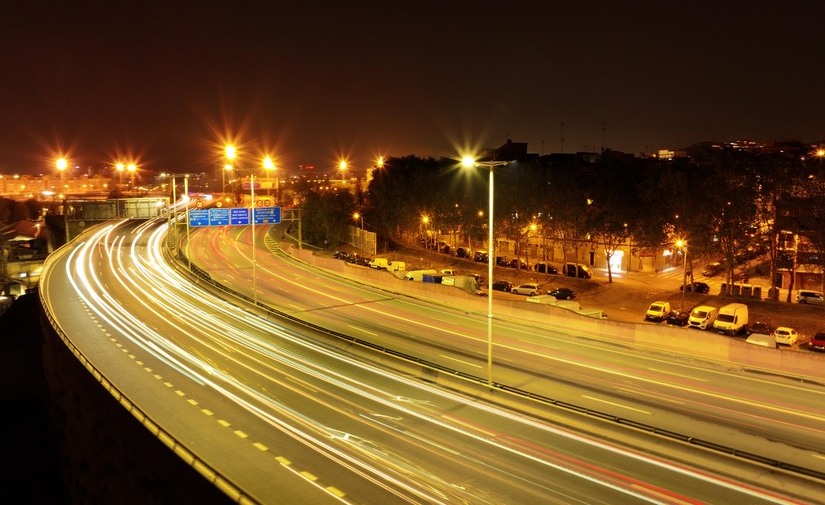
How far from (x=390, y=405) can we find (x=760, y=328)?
2370 centimetres

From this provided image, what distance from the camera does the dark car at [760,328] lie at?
29.5 metres

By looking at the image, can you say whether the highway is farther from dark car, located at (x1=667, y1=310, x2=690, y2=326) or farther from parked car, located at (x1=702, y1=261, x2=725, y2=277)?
parked car, located at (x1=702, y1=261, x2=725, y2=277)

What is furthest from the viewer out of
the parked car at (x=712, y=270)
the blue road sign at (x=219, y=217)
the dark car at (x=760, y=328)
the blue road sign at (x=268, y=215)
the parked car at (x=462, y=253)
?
the parked car at (x=462, y=253)

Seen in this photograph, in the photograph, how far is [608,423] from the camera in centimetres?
1334

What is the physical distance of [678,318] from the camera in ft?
104

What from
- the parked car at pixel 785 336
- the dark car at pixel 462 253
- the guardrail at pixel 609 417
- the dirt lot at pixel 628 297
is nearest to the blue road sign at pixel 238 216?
the dirt lot at pixel 628 297

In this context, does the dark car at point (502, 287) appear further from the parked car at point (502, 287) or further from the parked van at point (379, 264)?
the parked van at point (379, 264)

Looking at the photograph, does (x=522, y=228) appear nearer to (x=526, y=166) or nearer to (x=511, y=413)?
(x=526, y=166)

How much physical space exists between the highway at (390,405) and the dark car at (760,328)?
11.3m

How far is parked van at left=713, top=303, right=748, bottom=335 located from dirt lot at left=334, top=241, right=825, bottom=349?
2681 millimetres

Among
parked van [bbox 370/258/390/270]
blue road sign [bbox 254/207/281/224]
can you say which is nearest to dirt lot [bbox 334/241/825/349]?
parked van [bbox 370/258/390/270]

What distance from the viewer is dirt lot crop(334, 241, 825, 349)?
31078 millimetres

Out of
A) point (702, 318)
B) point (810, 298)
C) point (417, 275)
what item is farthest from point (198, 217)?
point (810, 298)

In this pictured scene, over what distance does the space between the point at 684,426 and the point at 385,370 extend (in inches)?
357
